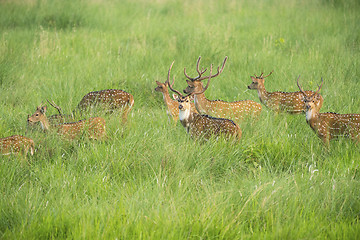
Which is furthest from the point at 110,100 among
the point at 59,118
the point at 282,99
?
the point at 282,99

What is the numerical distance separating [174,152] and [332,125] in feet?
6.19

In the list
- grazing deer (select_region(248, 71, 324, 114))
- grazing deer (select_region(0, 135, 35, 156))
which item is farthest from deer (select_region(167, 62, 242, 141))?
grazing deer (select_region(0, 135, 35, 156))

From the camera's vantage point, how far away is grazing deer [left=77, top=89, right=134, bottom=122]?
251 inches

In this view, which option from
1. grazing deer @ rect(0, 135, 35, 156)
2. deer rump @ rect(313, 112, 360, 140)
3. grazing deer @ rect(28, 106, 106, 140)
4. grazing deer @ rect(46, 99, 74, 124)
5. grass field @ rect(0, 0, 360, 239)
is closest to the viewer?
grass field @ rect(0, 0, 360, 239)

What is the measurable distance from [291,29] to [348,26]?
1277 millimetres

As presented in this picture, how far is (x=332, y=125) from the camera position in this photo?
17.7 ft

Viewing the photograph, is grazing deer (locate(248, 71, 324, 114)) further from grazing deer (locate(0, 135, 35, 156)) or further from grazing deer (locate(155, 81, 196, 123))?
grazing deer (locate(0, 135, 35, 156))

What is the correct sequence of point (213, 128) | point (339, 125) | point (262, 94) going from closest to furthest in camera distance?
point (339, 125) < point (213, 128) < point (262, 94)

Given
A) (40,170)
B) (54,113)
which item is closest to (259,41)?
(54,113)

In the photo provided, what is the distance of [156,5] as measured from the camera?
14.7 m

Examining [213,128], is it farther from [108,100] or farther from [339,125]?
[108,100]

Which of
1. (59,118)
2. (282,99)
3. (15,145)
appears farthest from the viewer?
(282,99)

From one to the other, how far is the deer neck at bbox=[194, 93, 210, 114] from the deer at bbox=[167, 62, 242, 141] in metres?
0.71

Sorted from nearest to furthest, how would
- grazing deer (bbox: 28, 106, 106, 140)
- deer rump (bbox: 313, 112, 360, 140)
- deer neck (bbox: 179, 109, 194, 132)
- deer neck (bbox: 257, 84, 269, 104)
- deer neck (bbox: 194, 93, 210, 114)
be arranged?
deer rump (bbox: 313, 112, 360, 140) < grazing deer (bbox: 28, 106, 106, 140) < deer neck (bbox: 179, 109, 194, 132) < deer neck (bbox: 194, 93, 210, 114) < deer neck (bbox: 257, 84, 269, 104)
